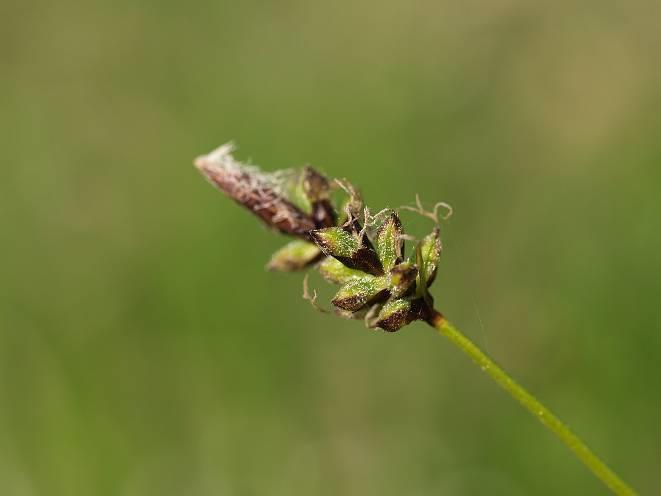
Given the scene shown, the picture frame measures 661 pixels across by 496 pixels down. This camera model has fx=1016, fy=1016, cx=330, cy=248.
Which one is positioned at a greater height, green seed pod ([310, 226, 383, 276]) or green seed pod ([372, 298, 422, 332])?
green seed pod ([310, 226, 383, 276])

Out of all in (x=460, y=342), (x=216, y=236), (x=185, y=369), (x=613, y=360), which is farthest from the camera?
(x=216, y=236)

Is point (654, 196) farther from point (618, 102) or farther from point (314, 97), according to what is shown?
point (314, 97)

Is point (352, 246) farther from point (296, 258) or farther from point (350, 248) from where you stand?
point (296, 258)

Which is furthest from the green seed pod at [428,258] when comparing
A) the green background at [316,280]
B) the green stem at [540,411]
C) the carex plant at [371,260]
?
the green background at [316,280]

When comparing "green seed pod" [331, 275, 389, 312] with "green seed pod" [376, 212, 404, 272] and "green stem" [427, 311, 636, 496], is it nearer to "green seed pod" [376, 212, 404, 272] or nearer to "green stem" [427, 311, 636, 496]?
"green seed pod" [376, 212, 404, 272]

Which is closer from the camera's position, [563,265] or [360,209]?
[360,209]

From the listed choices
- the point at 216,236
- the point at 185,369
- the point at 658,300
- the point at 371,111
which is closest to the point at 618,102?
the point at 371,111

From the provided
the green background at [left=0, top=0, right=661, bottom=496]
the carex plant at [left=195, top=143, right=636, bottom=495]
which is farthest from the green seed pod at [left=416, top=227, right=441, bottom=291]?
the green background at [left=0, top=0, right=661, bottom=496]

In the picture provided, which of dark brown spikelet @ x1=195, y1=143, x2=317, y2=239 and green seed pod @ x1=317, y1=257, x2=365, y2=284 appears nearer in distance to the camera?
green seed pod @ x1=317, y1=257, x2=365, y2=284
